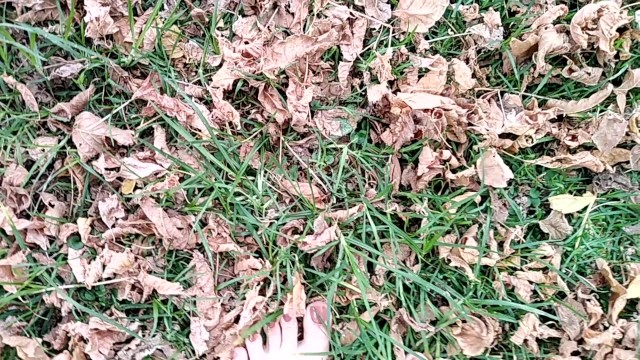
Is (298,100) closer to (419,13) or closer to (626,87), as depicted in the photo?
(419,13)

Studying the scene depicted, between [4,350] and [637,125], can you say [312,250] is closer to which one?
[4,350]

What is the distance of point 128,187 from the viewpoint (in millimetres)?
1705

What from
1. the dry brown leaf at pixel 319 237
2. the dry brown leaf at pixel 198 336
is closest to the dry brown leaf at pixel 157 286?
the dry brown leaf at pixel 198 336

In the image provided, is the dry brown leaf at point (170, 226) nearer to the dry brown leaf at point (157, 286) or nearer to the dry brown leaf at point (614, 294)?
the dry brown leaf at point (157, 286)

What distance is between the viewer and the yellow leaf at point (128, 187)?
1704 millimetres

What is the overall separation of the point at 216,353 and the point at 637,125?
1.51 metres

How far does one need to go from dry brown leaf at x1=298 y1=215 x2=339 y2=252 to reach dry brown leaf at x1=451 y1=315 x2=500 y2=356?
1.56 feet

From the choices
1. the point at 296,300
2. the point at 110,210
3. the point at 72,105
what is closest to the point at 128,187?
the point at 110,210

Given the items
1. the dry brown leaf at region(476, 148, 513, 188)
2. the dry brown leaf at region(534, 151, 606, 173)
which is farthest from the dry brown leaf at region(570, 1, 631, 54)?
the dry brown leaf at region(476, 148, 513, 188)

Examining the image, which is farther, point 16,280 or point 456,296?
point 456,296

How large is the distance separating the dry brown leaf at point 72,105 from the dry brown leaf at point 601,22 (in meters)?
1.51

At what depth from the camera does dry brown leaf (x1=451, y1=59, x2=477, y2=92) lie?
5.80ft

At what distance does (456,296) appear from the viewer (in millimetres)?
1772

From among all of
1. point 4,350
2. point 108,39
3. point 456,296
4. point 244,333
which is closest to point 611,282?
point 456,296
